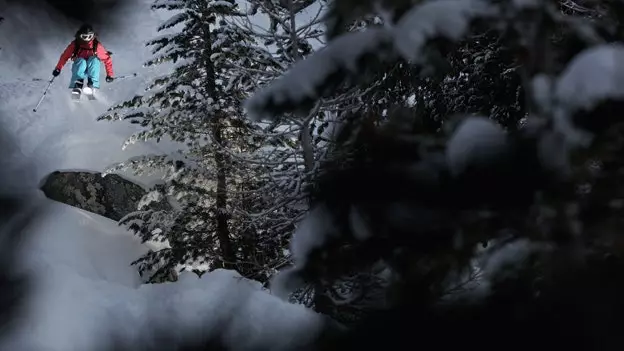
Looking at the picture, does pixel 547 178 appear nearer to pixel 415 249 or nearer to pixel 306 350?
pixel 415 249

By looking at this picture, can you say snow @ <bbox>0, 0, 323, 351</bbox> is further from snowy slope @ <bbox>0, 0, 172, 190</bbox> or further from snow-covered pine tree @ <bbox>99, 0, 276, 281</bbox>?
snow-covered pine tree @ <bbox>99, 0, 276, 281</bbox>

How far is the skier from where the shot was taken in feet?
43.8

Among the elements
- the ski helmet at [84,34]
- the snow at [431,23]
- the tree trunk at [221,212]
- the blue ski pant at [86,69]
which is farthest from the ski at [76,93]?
the snow at [431,23]

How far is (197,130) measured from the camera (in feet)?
33.2

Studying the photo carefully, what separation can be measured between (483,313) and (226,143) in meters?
7.68

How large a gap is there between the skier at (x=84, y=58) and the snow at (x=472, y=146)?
42.4 ft

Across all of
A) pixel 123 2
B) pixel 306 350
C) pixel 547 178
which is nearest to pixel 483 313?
pixel 547 178

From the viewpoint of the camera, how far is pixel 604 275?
2154 millimetres

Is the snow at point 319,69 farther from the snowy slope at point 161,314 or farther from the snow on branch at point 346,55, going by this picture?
the snowy slope at point 161,314

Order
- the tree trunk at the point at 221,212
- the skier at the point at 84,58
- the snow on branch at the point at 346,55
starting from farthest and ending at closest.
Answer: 1. the skier at the point at 84,58
2. the tree trunk at the point at 221,212
3. the snow on branch at the point at 346,55

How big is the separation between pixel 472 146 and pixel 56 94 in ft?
52.3

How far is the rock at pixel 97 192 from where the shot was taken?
1205 cm

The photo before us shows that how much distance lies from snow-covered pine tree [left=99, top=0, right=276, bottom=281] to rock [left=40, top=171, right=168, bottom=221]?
2198mm

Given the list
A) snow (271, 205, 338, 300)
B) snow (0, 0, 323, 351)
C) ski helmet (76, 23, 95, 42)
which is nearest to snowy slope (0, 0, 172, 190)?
snow (0, 0, 323, 351)
